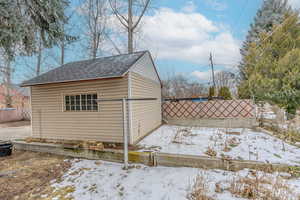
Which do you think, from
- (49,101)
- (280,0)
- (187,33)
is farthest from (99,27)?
(280,0)

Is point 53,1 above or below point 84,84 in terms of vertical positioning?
above

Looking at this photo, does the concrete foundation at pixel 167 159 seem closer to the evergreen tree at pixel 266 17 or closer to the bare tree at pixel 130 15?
the bare tree at pixel 130 15

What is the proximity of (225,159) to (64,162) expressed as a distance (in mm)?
4123

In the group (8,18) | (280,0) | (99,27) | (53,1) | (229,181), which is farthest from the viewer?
(280,0)

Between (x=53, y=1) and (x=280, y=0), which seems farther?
(x=280, y=0)

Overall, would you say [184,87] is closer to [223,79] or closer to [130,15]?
[223,79]

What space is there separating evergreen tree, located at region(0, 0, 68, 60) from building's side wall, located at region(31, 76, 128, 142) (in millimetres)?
1725

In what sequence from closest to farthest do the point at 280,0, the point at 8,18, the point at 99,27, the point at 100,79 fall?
1. the point at 8,18
2. the point at 100,79
3. the point at 99,27
4. the point at 280,0

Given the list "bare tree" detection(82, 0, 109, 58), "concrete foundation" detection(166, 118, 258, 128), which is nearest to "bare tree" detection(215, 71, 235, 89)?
"concrete foundation" detection(166, 118, 258, 128)

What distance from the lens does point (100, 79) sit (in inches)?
191

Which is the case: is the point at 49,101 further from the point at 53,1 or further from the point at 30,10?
the point at 53,1

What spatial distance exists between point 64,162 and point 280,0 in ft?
66.6

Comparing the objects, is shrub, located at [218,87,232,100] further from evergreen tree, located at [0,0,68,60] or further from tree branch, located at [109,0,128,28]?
evergreen tree, located at [0,0,68,60]

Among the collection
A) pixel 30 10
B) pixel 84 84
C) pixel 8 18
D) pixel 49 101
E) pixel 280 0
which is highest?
pixel 280 0
